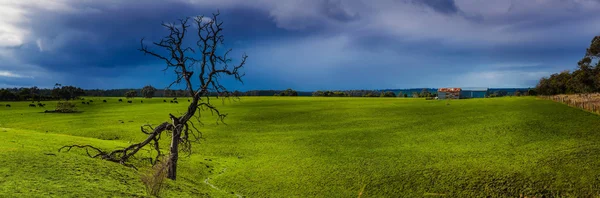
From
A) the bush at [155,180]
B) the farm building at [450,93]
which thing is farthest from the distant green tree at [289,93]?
the bush at [155,180]

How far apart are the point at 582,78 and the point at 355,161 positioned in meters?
76.5

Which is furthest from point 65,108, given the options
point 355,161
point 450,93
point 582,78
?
point 582,78

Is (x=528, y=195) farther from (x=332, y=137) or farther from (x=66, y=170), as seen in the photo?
(x=66, y=170)

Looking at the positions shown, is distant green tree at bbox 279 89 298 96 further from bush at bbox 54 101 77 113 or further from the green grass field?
the green grass field

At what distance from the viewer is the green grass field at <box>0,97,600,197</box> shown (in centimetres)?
923

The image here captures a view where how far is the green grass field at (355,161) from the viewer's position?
923cm

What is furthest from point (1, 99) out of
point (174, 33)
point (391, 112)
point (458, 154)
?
point (458, 154)

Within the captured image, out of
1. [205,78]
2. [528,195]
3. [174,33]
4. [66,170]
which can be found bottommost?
[528,195]

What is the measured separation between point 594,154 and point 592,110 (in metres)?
15.7

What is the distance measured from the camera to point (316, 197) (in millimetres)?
15102

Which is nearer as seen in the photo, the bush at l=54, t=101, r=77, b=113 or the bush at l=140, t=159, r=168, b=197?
the bush at l=140, t=159, r=168, b=197

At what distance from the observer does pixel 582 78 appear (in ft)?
244

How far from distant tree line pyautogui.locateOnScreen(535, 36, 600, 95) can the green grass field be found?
50.0 metres

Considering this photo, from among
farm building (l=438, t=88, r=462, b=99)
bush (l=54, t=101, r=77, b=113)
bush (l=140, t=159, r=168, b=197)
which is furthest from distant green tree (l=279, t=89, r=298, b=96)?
bush (l=140, t=159, r=168, b=197)
